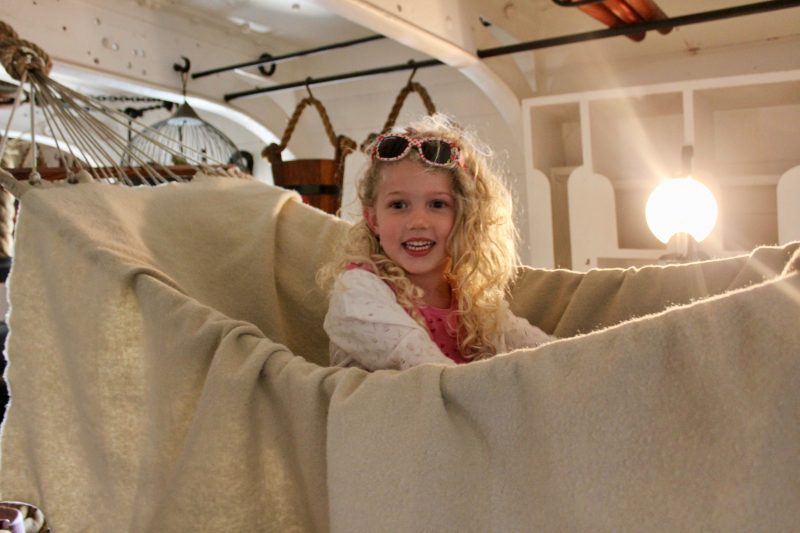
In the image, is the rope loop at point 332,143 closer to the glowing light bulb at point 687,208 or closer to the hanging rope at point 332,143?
the hanging rope at point 332,143

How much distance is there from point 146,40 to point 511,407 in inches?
75.9

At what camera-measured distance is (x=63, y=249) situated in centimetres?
72

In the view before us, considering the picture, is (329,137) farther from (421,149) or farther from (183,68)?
(421,149)

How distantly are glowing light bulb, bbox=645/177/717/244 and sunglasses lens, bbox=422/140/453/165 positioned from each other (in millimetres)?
497

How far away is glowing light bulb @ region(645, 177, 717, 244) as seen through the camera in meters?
1.17

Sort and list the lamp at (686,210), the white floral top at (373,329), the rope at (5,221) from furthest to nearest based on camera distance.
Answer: the lamp at (686,210) → the rope at (5,221) → the white floral top at (373,329)

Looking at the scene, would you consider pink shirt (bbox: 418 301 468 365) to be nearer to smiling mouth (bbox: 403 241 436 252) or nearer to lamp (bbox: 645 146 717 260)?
smiling mouth (bbox: 403 241 436 252)

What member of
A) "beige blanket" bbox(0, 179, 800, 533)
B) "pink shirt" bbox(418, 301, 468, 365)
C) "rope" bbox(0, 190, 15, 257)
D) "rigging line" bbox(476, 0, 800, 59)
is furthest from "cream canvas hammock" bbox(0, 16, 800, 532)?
"rigging line" bbox(476, 0, 800, 59)

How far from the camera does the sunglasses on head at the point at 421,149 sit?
86cm

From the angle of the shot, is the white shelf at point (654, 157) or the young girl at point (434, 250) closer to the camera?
the young girl at point (434, 250)

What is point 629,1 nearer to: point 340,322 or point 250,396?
point 340,322

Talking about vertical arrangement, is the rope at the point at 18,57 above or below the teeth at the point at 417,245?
above

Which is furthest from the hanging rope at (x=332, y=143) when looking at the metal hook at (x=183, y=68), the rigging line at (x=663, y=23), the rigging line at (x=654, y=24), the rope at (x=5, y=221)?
the rope at (x=5, y=221)

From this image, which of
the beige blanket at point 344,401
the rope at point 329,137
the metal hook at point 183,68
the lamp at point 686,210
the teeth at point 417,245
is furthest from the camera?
the metal hook at point 183,68
